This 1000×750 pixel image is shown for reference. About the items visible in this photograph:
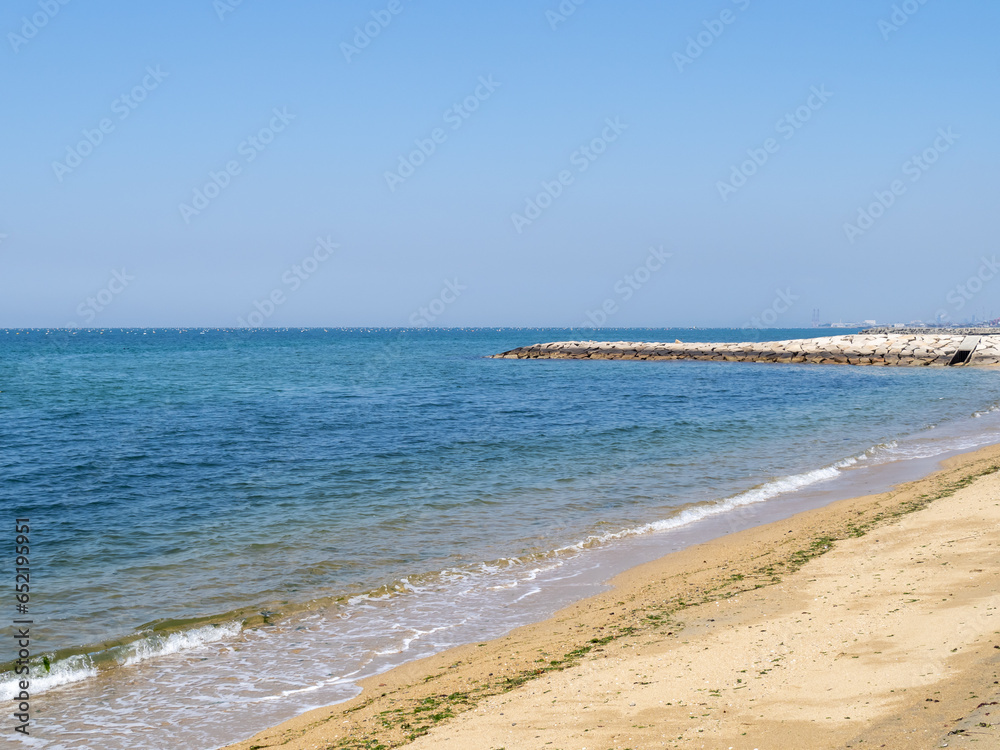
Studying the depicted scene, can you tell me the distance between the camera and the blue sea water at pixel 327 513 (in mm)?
8570

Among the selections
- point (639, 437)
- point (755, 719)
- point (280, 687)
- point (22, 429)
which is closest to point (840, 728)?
point (755, 719)

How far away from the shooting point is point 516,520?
1505 cm

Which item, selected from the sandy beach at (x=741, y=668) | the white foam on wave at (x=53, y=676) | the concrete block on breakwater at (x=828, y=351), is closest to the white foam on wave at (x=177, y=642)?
the white foam on wave at (x=53, y=676)

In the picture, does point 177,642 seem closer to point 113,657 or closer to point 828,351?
point 113,657

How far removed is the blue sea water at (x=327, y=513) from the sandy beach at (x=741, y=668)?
109 centimetres

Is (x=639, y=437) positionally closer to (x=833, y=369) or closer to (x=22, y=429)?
(x=22, y=429)

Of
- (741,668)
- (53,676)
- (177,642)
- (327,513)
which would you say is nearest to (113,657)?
(53,676)

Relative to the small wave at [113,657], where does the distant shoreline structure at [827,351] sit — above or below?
above

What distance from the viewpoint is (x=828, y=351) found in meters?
73.4

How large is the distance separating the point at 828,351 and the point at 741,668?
7381cm

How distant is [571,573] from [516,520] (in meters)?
3.21

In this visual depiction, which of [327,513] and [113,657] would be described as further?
[327,513]

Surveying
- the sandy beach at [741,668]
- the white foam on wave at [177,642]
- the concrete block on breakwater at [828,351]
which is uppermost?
the concrete block on breakwater at [828,351]

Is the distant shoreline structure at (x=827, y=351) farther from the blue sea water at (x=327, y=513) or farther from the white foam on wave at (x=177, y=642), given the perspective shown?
the white foam on wave at (x=177, y=642)
